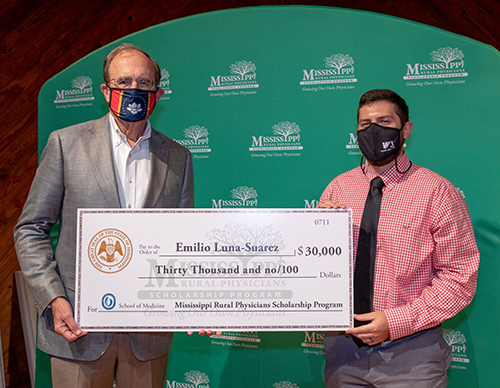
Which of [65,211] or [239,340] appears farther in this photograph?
[239,340]

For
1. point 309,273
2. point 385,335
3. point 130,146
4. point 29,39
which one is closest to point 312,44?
point 130,146

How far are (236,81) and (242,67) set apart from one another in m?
0.10

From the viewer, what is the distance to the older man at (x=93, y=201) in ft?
5.65

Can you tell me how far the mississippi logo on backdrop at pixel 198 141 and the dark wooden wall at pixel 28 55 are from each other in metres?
1.32

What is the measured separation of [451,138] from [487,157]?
22 cm

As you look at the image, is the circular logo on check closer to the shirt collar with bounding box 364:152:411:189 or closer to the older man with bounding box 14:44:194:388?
the older man with bounding box 14:44:194:388

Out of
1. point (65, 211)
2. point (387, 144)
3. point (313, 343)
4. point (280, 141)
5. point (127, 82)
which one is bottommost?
point (313, 343)

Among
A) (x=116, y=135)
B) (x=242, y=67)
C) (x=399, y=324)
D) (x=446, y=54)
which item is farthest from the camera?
(x=242, y=67)

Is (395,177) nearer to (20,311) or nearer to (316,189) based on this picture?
(316,189)

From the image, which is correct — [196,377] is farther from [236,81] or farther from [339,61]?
[339,61]

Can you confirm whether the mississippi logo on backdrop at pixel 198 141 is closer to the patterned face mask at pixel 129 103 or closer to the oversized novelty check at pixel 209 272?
the patterned face mask at pixel 129 103

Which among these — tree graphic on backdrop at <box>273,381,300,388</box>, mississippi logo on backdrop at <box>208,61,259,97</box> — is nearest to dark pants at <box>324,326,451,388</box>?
tree graphic on backdrop at <box>273,381,300,388</box>

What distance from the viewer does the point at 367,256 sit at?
1.76 metres

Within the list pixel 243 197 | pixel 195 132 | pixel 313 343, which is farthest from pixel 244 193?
pixel 313 343
